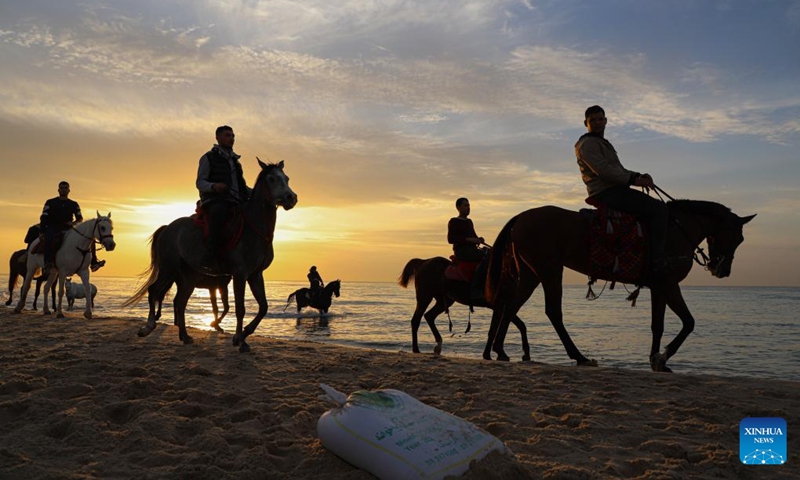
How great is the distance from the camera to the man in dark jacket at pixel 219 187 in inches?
327

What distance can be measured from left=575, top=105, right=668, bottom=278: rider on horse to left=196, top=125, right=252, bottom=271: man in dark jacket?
17.4 feet

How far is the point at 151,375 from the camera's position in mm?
5492

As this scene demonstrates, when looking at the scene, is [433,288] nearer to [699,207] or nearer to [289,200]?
[289,200]

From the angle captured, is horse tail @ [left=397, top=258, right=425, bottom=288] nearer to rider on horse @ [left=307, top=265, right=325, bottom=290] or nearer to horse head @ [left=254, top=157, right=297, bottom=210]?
horse head @ [left=254, top=157, right=297, bottom=210]

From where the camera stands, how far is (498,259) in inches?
338

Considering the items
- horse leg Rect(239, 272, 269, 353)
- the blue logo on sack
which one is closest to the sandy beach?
the blue logo on sack

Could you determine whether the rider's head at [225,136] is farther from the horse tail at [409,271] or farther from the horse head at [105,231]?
the horse head at [105,231]

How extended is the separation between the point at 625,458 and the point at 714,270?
17.1ft

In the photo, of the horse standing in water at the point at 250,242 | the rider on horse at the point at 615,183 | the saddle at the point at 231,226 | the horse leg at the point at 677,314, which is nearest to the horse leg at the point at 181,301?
the horse standing in water at the point at 250,242

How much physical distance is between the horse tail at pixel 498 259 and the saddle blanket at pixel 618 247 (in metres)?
1.36

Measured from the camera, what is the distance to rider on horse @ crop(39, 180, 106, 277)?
45.5 feet

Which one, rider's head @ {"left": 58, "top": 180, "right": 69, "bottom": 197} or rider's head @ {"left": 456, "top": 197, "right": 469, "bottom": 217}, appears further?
rider's head @ {"left": 58, "top": 180, "right": 69, "bottom": 197}

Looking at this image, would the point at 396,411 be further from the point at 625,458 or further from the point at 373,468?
the point at 625,458

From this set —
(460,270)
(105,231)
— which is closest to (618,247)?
(460,270)
